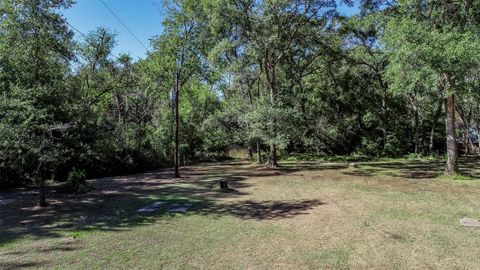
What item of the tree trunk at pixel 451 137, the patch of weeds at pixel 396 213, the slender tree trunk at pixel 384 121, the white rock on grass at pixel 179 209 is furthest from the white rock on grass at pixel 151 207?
the slender tree trunk at pixel 384 121

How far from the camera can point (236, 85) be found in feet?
76.2

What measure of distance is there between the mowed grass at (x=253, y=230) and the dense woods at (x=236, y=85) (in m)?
1.79

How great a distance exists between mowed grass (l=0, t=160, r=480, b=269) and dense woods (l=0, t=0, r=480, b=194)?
1792 mm

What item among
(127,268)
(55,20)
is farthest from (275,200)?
(55,20)

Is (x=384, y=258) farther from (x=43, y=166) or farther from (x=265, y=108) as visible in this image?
(x=265, y=108)

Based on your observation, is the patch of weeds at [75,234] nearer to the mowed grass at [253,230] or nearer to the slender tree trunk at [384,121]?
the mowed grass at [253,230]

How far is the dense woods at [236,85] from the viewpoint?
8.68 meters

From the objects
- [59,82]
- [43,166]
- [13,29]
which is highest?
[13,29]

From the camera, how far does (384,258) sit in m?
4.98

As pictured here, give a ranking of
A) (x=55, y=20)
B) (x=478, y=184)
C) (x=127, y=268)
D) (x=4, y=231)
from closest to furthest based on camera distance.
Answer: (x=127, y=268) < (x=4, y=231) < (x=55, y=20) < (x=478, y=184)

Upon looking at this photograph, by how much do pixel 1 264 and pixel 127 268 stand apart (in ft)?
6.19

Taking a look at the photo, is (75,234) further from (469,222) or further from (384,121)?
(384,121)

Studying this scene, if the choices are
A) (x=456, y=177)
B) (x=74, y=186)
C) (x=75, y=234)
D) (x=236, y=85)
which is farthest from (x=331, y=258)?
(x=236, y=85)

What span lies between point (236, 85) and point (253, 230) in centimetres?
1765
